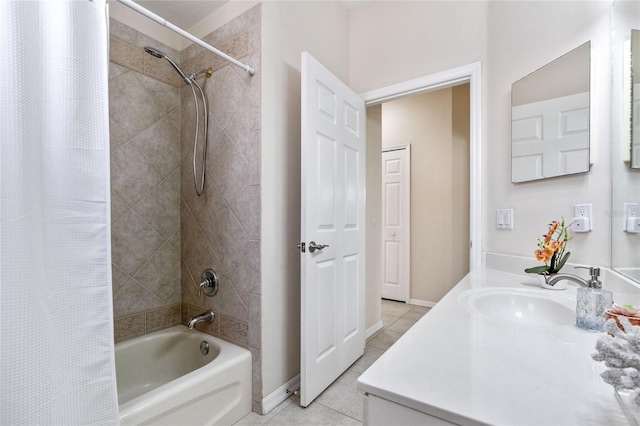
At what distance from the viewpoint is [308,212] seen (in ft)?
5.64

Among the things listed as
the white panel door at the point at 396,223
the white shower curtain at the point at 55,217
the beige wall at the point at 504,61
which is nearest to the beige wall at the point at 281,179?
the beige wall at the point at 504,61

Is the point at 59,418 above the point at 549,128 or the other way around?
the other way around

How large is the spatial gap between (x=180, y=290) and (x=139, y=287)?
0.30 m

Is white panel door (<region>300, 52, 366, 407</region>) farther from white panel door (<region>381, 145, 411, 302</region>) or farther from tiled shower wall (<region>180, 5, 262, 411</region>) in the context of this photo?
white panel door (<region>381, 145, 411, 302</region>)

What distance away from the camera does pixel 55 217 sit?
2.88 feet

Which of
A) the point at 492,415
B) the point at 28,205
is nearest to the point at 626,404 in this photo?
the point at 492,415

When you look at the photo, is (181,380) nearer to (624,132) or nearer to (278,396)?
(278,396)

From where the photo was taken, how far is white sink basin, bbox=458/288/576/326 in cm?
109

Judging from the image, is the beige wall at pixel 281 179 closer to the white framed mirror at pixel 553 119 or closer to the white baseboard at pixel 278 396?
the white baseboard at pixel 278 396

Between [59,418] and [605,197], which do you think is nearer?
[59,418]

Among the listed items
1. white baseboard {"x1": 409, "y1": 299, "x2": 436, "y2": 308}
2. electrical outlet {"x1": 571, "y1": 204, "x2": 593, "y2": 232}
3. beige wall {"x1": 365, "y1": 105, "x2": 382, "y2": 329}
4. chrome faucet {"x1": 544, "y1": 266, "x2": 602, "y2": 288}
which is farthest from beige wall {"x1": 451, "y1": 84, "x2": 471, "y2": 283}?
chrome faucet {"x1": 544, "y1": 266, "x2": 602, "y2": 288}

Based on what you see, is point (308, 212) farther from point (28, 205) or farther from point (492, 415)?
point (492, 415)

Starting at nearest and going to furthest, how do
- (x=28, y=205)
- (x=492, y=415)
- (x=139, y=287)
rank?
1. (x=492, y=415)
2. (x=28, y=205)
3. (x=139, y=287)

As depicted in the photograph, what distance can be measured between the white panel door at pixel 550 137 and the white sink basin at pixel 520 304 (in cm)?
71
